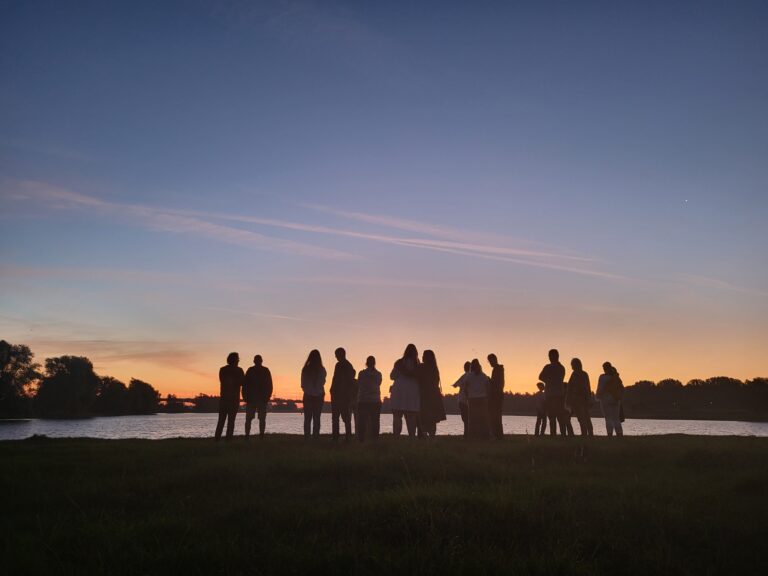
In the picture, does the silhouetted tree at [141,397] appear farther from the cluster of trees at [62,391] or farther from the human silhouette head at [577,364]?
the human silhouette head at [577,364]

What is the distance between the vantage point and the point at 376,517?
6234 millimetres

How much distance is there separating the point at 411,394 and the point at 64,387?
439 feet

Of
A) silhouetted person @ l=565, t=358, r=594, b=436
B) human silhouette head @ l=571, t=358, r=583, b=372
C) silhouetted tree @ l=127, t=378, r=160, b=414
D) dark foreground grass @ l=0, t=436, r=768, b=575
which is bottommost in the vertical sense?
silhouetted tree @ l=127, t=378, r=160, b=414

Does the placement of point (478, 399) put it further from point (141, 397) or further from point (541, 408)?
point (141, 397)

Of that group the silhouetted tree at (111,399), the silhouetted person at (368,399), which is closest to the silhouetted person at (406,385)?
the silhouetted person at (368,399)

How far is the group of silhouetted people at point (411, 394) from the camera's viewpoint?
52.6ft

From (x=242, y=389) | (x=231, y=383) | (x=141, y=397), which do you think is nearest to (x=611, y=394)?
(x=242, y=389)

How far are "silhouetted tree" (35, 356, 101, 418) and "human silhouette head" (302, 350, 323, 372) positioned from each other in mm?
129536

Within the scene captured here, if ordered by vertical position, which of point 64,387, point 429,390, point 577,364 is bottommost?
point 64,387

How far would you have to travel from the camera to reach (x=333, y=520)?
20.4 feet

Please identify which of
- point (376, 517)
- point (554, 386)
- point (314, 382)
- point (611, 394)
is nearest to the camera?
point (376, 517)

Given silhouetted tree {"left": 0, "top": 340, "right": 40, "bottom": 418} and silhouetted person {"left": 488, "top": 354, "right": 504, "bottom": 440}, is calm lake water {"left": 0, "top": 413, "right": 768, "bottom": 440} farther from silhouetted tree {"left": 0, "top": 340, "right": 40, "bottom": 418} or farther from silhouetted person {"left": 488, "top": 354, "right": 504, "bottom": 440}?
silhouetted tree {"left": 0, "top": 340, "right": 40, "bottom": 418}

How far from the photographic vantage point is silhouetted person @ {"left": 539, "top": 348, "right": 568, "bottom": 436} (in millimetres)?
17891

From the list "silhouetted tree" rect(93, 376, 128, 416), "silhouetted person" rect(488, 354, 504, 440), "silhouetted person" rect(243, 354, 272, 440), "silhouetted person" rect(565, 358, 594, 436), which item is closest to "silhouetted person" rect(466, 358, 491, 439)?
"silhouetted person" rect(488, 354, 504, 440)
